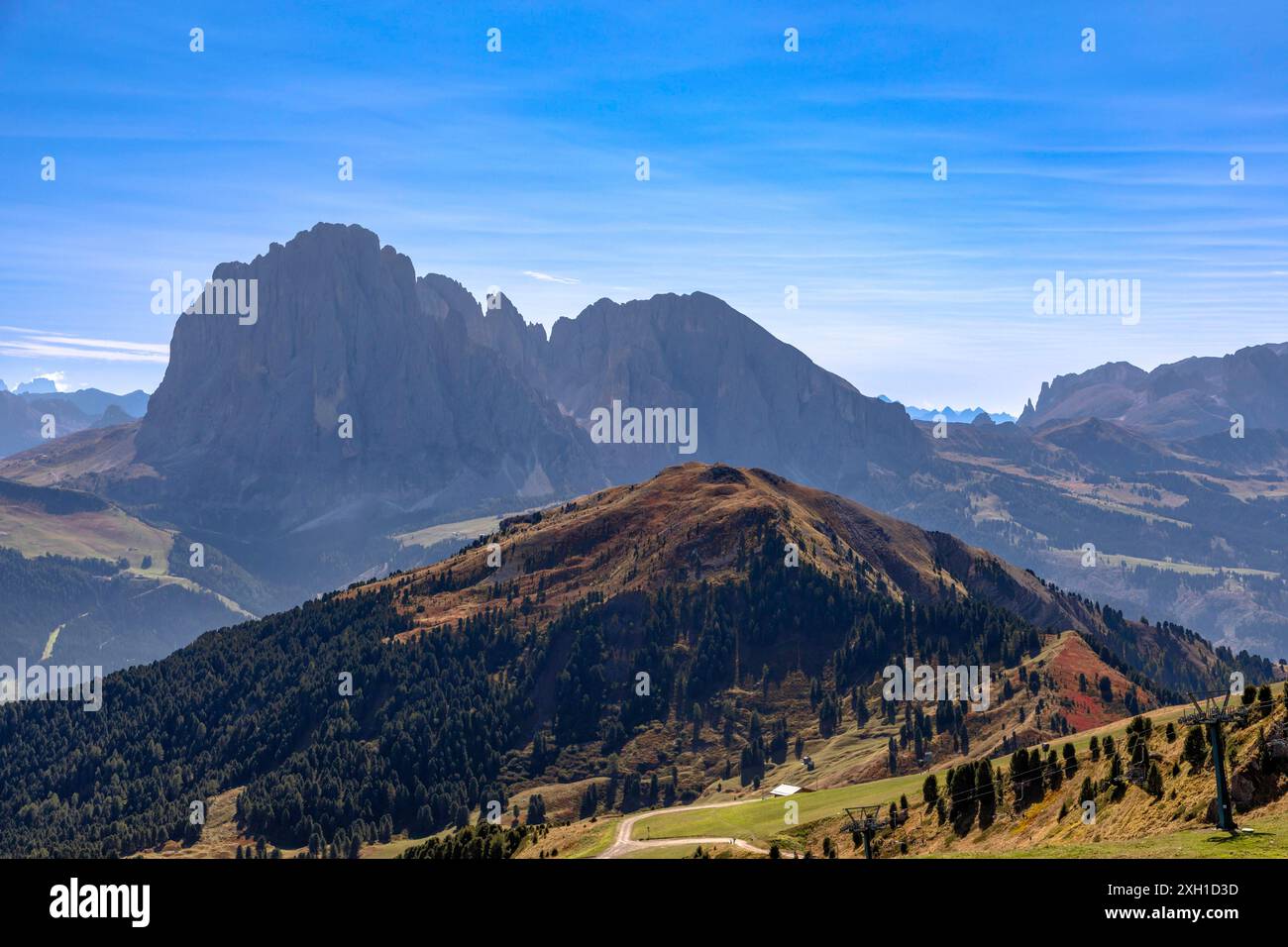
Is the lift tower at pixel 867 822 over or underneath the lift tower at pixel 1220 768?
underneath

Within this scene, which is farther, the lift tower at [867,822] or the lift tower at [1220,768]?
the lift tower at [867,822]

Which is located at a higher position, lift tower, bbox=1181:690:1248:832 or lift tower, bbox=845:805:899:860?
lift tower, bbox=1181:690:1248:832

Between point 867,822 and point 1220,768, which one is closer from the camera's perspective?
point 1220,768

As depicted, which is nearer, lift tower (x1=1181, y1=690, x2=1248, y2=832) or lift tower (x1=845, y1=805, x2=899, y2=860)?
lift tower (x1=1181, y1=690, x2=1248, y2=832)

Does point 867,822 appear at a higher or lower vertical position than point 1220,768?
lower
